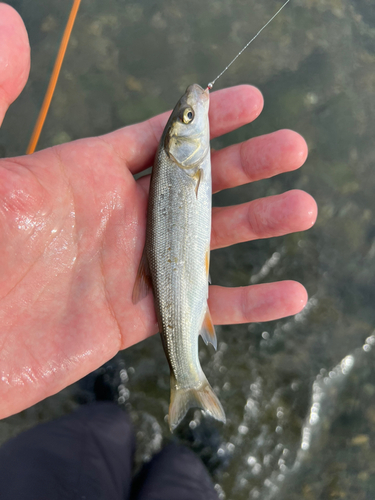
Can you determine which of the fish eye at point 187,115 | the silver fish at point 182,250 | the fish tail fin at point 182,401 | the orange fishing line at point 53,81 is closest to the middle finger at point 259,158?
the silver fish at point 182,250

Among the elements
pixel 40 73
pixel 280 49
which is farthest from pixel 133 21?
pixel 280 49

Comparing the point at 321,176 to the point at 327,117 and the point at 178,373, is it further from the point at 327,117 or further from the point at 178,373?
the point at 178,373

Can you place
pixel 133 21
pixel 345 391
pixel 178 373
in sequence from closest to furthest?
pixel 178 373
pixel 345 391
pixel 133 21

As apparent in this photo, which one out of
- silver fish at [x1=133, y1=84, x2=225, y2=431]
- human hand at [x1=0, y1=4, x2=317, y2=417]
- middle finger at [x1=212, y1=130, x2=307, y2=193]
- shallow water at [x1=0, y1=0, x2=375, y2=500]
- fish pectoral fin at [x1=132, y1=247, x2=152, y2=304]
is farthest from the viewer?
shallow water at [x1=0, y1=0, x2=375, y2=500]

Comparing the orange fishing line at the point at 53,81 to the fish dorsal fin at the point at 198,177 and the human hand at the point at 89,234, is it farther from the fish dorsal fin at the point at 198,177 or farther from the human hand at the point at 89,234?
the fish dorsal fin at the point at 198,177

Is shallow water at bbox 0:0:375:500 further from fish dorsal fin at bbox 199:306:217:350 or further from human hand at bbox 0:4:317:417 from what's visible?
fish dorsal fin at bbox 199:306:217:350

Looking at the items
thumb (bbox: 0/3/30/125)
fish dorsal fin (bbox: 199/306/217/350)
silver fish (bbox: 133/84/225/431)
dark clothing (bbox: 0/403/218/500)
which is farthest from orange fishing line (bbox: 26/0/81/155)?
dark clothing (bbox: 0/403/218/500)

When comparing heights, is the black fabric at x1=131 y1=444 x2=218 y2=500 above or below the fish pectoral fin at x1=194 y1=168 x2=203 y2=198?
below
